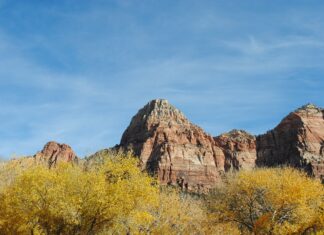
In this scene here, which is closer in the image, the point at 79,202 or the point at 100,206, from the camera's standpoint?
the point at 79,202

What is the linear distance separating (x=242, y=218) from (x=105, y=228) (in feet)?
75.2

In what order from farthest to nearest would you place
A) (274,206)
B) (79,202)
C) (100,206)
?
1. (274,206)
2. (100,206)
3. (79,202)

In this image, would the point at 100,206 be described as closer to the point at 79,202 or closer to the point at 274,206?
the point at 79,202

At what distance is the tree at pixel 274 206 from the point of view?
51.7 metres

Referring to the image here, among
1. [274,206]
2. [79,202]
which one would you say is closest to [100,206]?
[79,202]

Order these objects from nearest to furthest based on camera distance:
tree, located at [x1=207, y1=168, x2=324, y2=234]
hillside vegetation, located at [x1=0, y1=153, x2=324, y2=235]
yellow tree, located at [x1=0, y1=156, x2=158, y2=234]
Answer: yellow tree, located at [x1=0, y1=156, x2=158, y2=234], hillside vegetation, located at [x1=0, y1=153, x2=324, y2=235], tree, located at [x1=207, y1=168, x2=324, y2=234]

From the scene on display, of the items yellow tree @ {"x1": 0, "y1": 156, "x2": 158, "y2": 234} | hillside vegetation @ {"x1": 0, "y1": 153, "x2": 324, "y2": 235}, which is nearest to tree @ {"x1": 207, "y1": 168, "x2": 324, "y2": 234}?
hillside vegetation @ {"x1": 0, "y1": 153, "x2": 324, "y2": 235}

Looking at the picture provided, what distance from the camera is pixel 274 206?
5472 centimetres

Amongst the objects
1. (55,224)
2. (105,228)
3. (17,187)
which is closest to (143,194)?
(105,228)

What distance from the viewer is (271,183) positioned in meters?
56.8

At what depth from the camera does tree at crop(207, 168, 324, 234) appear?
51.7m

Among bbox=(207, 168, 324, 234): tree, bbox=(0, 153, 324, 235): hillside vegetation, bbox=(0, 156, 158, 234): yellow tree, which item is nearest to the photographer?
bbox=(0, 156, 158, 234): yellow tree

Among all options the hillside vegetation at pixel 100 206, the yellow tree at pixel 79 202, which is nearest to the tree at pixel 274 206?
the hillside vegetation at pixel 100 206

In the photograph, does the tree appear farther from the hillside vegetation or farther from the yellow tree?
the yellow tree
